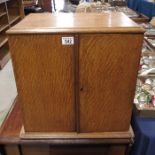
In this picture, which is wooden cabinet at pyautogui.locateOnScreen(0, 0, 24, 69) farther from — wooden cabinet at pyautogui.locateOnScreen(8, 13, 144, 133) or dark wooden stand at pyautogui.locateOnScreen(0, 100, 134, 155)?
wooden cabinet at pyautogui.locateOnScreen(8, 13, 144, 133)

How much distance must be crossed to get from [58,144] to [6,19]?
11.3 feet

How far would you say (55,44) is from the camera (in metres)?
0.81

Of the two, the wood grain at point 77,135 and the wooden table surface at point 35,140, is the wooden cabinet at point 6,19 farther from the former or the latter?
the wood grain at point 77,135

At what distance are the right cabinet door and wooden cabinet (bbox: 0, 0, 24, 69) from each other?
2.75 m

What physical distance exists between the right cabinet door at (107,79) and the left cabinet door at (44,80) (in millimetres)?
63

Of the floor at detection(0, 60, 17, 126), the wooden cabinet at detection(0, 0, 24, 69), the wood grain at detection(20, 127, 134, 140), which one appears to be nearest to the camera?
the wood grain at detection(20, 127, 134, 140)

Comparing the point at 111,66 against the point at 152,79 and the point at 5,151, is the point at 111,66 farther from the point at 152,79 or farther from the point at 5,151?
the point at 5,151

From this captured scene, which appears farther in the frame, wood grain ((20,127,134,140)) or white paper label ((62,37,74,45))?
wood grain ((20,127,134,140))

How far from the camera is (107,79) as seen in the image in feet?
2.96

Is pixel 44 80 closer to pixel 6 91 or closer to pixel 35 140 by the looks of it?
pixel 35 140

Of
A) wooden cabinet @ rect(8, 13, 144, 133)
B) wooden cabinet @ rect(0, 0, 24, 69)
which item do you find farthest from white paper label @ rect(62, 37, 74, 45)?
wooden cabinet @ rect(0, 0, 24, 69)

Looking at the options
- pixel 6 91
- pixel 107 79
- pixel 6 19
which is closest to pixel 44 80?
pixel 107 79

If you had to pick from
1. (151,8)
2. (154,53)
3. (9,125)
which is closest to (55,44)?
(9,125)

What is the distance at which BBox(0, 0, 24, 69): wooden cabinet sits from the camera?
3.64 meters
